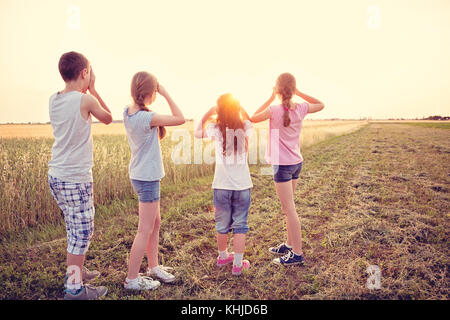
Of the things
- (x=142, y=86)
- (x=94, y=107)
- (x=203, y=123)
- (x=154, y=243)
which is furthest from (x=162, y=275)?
(x=142, y=86)

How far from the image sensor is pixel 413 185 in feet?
24.6

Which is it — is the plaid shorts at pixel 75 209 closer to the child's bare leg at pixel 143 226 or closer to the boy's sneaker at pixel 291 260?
the child's bare leg at pixel 143 226

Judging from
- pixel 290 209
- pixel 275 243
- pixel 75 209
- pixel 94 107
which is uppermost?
pixel 94 107

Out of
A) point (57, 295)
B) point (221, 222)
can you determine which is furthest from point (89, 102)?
point (57, 295)

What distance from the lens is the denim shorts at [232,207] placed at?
3051 mm

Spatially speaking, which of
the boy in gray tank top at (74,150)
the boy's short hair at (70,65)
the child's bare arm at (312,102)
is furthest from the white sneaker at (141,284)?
the child's bare arm at (312,102)

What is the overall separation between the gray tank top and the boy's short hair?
0.54ft

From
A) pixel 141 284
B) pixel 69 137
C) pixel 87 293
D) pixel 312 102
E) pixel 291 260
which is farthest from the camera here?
pixel 291 260

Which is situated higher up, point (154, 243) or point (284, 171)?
point (284, 171)

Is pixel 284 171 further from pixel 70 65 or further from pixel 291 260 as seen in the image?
pixel 70 65

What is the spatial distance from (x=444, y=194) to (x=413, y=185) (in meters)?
0.93

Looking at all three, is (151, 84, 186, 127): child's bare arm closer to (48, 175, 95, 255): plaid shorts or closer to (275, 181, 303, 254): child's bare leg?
(48, 175, 95, 255): plaid shorts

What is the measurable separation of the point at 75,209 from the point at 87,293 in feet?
2.84

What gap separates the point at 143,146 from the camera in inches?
104
